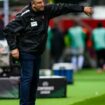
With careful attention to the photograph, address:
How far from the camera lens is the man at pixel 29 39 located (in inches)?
505

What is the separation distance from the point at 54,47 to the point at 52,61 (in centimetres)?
119

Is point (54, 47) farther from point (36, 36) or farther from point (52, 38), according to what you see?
point (36, 36)

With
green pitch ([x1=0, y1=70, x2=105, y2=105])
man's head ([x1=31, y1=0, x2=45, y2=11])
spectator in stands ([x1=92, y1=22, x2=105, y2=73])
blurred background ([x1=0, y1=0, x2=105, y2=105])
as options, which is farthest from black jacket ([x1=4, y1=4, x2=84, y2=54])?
spectator in stands ([x1=92, y1=22, x2=105, y2=73])

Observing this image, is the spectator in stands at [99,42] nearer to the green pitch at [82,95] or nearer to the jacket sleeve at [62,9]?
the green pitch at [82,95]

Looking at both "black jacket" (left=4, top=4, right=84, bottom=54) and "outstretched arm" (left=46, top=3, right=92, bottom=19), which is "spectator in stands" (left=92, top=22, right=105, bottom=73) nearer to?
"outstretched arm" (left=46, top=3, right=92, bottom=19)

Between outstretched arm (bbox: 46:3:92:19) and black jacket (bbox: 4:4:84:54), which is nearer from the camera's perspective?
black jacket (bbox: 4:4:84:54)

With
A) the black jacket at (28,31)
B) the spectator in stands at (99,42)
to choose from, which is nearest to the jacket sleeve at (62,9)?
the black jacket at (28,31)

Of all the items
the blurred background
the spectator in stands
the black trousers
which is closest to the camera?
the spectator in stands

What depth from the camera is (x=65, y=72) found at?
21.3 metres

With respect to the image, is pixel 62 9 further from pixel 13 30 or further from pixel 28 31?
pixel 13 30

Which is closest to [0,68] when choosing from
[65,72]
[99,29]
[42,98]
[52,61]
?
[42,98]

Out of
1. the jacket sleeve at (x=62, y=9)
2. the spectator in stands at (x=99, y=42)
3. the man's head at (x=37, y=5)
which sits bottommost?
the spectator in stands at (x=99, y=42)

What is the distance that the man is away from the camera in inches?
505

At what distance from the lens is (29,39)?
12.9 metres
